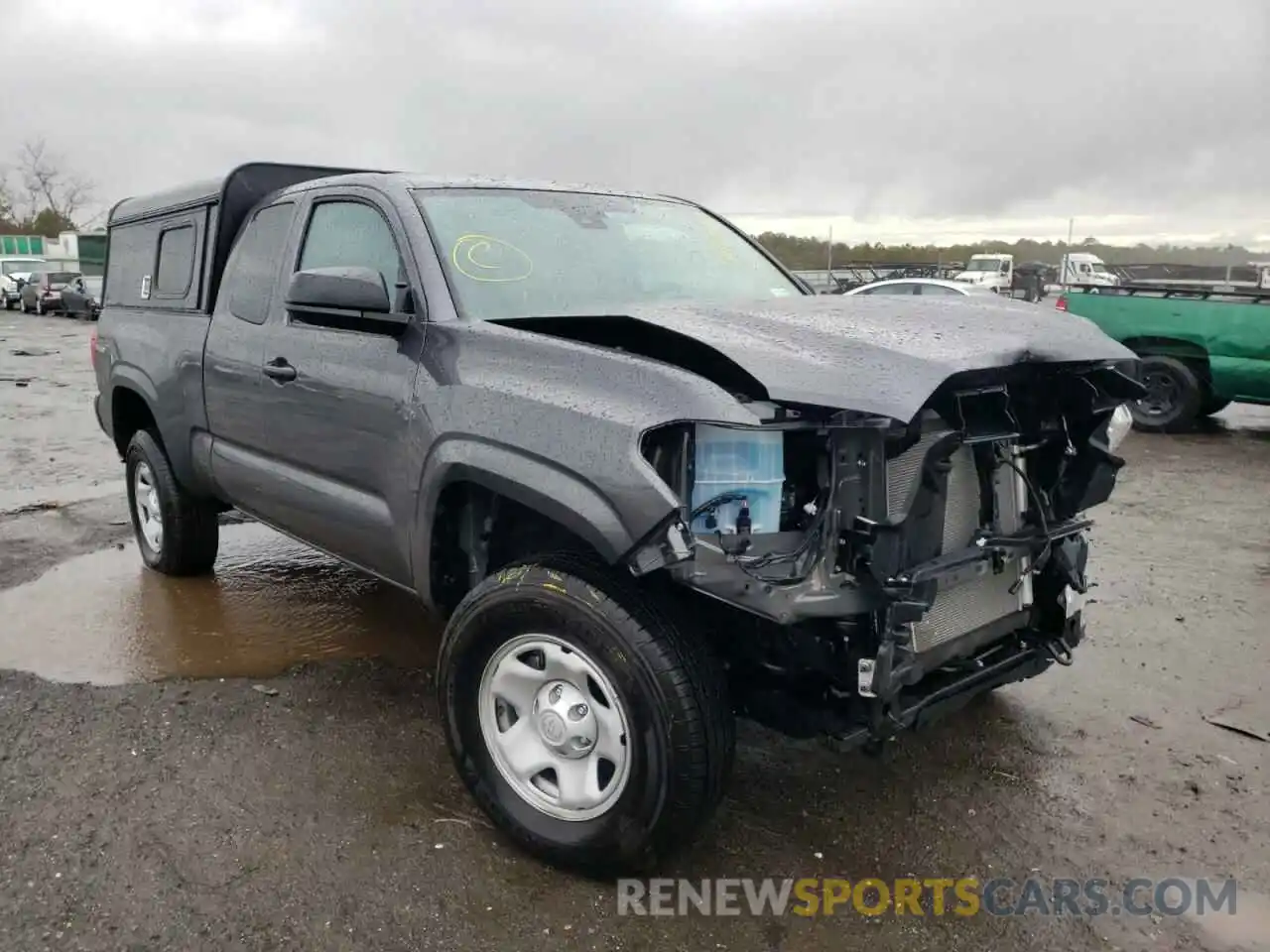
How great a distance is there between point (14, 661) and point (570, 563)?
118 inches

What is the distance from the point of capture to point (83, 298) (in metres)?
29.7

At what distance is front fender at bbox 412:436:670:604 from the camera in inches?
Answer: 103

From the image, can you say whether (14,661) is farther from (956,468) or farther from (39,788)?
(956,468)

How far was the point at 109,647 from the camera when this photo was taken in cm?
459

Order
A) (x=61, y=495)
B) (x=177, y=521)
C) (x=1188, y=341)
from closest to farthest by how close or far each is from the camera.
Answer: (x=177, y=521)
(x=61, y=495)
(x=1188, y=341)

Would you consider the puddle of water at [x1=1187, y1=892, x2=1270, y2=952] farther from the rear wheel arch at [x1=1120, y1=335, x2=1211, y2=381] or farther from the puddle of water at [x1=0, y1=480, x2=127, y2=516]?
the rear wheel arch at [x1=1120, y1=335, x2=1211, y2=381]

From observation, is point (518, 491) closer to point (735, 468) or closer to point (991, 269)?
point (735, 468)

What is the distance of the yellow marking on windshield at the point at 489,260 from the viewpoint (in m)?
3.56

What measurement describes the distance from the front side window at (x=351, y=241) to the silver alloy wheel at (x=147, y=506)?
2040 mm

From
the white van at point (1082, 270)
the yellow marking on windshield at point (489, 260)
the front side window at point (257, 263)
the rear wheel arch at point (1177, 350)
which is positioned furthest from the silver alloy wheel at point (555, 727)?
the white van at point (1082, 270)

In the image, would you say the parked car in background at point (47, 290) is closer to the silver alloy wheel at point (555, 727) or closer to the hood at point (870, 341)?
the silver alloy wheel at point (555, 727)

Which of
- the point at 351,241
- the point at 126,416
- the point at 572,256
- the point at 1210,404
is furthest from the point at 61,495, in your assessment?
the point at 1210,404

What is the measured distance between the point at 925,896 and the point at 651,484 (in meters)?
1.43

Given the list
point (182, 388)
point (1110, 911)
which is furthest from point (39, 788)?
point (1110, 911)
